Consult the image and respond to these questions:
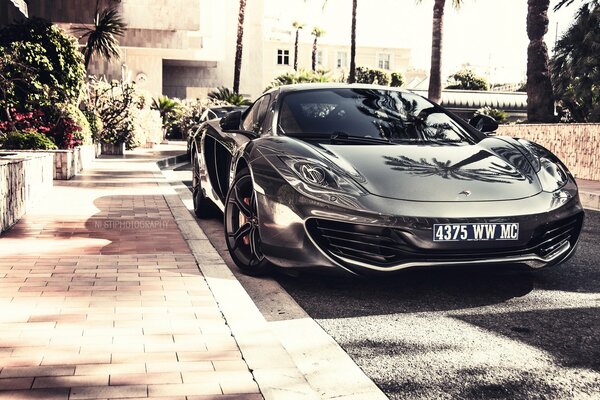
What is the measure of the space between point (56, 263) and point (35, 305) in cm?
129

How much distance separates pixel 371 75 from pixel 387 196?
76.0 metres

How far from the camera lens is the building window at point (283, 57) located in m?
86.0

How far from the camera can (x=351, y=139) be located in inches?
217

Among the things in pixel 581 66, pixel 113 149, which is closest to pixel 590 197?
pixel 113 149

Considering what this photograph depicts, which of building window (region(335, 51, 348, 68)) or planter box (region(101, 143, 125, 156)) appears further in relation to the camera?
building window (region(335, 51, 348, 68))

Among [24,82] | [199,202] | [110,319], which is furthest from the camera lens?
[24,82]

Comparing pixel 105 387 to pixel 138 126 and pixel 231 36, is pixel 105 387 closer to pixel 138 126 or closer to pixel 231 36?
pixel 138 126

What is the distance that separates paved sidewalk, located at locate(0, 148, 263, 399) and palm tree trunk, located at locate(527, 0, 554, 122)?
13.9m

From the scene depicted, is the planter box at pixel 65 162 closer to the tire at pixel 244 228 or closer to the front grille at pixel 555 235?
the tire at pixel 244 228

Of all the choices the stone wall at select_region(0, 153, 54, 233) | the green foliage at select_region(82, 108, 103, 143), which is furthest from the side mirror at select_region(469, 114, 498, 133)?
the green foliage at select_region(82, 108, 103, 143)

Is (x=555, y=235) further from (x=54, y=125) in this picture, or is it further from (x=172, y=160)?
(x=172, y=160)

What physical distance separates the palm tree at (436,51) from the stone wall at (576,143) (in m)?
6.92

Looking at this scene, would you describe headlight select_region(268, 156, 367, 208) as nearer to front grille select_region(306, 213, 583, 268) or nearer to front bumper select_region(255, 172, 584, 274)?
front bumper select_region(255, 172, 584, 274)

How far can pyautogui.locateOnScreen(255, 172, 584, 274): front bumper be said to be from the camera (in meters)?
4.56
